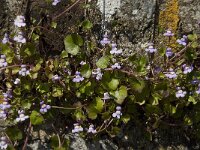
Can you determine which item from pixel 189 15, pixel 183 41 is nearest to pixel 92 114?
pixel 183 41

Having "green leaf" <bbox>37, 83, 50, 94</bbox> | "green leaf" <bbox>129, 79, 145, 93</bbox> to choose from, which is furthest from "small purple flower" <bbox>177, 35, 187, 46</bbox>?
"green leaf" <bbox>37, 83, 50, 94</bbox>

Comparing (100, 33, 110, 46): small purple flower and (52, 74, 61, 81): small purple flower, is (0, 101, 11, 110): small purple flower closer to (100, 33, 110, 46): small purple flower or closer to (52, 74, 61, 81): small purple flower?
(52, 74, 61, 81): small purple flower

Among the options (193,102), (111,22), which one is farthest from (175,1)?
(193,102)

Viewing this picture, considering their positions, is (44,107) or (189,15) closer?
(44,107)

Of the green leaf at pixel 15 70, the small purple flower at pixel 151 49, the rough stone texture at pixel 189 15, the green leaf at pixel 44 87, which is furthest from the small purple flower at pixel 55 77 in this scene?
the rough stone texture at pixel 189 15

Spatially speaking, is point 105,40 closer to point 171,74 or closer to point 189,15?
point 171,74

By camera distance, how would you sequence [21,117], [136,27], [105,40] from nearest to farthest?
[21,117] < [105,40] < [136,27]
